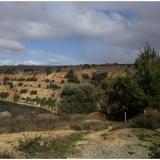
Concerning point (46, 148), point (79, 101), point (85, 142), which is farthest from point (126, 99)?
point (46, 148)

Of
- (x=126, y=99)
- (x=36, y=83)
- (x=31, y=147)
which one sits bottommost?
(x=31, y=147)

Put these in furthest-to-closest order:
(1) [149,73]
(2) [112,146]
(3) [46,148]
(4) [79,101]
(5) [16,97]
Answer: (5) [16,97] < (4) [79,101] < (1) [149,73] < (2) [112,146] < (3) [46,148]

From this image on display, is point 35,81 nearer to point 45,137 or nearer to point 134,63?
point 134,63

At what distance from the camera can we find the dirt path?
17094 mm

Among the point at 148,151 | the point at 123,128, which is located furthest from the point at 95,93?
the point at 148,151

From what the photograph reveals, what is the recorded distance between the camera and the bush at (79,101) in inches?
1666

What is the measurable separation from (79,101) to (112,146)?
90.4 feet

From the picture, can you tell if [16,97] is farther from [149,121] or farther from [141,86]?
[149,121]

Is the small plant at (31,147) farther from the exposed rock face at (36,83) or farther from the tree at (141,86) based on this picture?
the exposed rock face at (36,83)

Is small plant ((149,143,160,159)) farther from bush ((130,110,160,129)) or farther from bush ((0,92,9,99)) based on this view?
bush ((0,92,9,99))

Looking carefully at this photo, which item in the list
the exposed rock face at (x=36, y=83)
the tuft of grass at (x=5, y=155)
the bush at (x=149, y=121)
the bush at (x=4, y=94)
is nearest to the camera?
the tuft of grass at (x=5, y=155)

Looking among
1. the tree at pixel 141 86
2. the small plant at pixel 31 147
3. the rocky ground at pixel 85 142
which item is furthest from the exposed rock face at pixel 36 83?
the small plant at pixel 31 147

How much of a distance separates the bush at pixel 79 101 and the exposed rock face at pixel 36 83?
23.4 metres

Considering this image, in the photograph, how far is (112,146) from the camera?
63.5ft
